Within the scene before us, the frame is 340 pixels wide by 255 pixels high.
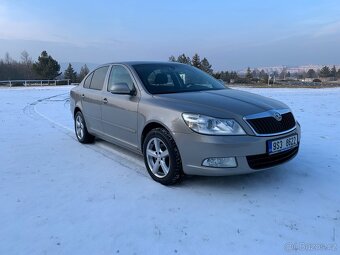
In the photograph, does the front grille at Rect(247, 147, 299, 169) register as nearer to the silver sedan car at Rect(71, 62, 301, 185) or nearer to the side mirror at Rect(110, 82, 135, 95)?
the silver sedan car at Rect(71, 62, 301, 185)

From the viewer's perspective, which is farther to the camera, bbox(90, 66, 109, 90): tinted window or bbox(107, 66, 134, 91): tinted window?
bbox(90, 66, 109, 90): tinted window

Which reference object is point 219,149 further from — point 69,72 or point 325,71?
point 325,71

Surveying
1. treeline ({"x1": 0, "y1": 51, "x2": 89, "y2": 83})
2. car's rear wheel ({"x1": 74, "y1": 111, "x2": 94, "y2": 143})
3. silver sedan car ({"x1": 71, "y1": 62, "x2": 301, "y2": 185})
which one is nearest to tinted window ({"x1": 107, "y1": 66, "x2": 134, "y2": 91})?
silver sedan car ({"x1": 71, "y1": 62, "x2": 301, "y2": 185})

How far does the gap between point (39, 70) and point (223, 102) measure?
216 feet

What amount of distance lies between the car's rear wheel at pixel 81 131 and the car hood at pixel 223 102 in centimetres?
258

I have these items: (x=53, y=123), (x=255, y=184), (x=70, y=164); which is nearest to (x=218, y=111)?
(x=255, y=184)

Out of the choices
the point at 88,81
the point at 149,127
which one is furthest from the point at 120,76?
the point at 88,81

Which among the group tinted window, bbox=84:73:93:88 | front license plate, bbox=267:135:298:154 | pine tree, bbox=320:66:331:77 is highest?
pine tree, bbox=320:66:331:77

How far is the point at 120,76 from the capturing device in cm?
553

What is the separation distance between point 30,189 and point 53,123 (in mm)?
5233

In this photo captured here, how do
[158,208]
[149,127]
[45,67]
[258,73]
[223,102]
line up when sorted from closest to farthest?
[158,208]
[223,102]
[149,127]
[45,67]
[258,73]

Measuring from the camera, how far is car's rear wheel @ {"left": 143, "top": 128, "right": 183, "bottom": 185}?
4.18m

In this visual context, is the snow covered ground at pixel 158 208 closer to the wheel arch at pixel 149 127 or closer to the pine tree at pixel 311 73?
the wheel arch at pixel 149 127

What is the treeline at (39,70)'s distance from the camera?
212 feet
